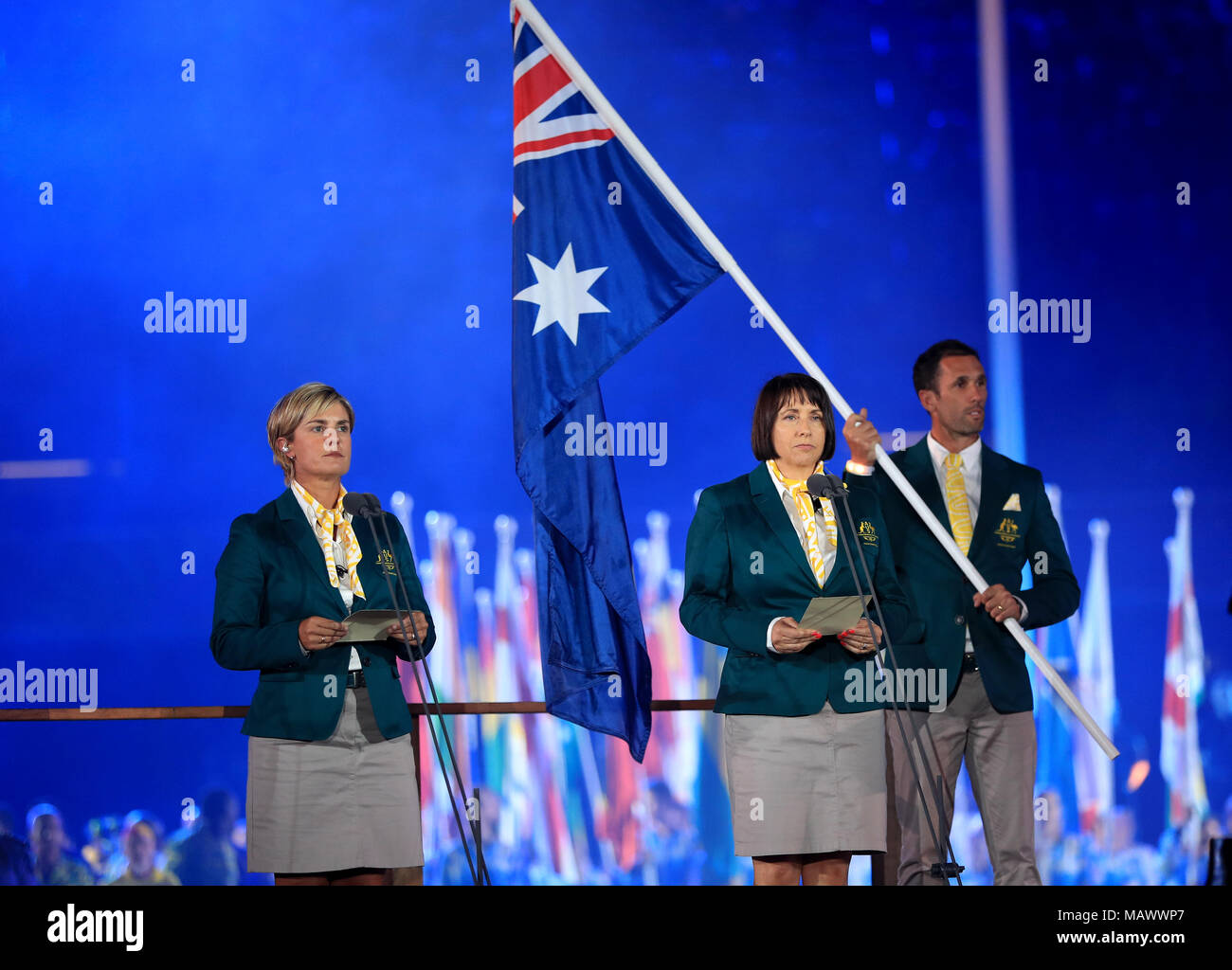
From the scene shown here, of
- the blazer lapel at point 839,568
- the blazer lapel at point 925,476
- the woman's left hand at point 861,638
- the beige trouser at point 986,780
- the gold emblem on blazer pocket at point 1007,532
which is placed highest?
the blazer lapel at point 925,476

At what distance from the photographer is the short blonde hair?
3.66 meters

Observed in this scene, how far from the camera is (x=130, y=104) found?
4.75 metres

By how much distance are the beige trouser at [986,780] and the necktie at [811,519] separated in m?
0.55

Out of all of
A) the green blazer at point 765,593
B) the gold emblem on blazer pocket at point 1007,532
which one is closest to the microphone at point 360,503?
the green blazer at point 765,593

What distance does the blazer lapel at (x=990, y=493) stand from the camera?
3.99m

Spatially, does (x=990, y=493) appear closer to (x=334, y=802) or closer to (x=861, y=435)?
(x=861, y=435)

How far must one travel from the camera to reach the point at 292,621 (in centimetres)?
357

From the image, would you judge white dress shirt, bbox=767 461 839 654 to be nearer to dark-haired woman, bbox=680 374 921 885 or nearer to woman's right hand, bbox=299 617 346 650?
dark-haired woman, bbox=680 374 921 885

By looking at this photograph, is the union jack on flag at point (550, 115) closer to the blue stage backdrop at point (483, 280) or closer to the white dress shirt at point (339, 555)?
the blue stage backdrop at point (483, 280)

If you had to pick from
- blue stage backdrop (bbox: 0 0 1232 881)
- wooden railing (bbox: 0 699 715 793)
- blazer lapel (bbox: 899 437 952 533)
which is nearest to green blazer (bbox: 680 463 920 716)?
blazer lapel (bbox: 899 437 952 533)

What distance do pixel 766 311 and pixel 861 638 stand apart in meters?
0.93

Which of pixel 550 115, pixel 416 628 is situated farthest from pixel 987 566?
pixel 550 115
